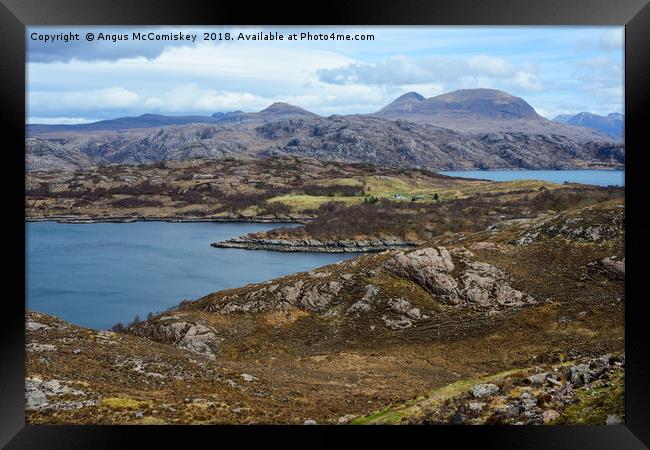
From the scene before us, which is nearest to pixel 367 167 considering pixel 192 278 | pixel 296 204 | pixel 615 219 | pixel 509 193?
pixel 296 204

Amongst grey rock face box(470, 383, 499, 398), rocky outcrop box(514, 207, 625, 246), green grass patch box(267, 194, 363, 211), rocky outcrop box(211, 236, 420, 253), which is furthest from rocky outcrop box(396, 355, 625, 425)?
green grass patch box(267, 194, 363, 211)

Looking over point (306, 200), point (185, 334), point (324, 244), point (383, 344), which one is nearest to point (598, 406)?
point (383, 344)

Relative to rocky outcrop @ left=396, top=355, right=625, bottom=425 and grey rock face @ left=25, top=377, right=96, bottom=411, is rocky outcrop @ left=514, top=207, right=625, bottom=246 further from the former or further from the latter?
grey rock face @ left=25, top=377, right=96, bottom=411

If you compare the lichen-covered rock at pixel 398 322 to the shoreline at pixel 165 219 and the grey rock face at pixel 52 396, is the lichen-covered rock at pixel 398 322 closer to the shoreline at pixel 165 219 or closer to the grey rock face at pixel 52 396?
the grey rock face at pixel 52 396

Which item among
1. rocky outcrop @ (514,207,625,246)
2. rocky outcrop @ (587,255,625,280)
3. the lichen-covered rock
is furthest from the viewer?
rocky outcrop @ (514,207,625,246)

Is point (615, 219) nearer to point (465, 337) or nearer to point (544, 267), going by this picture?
point (544, 267)
